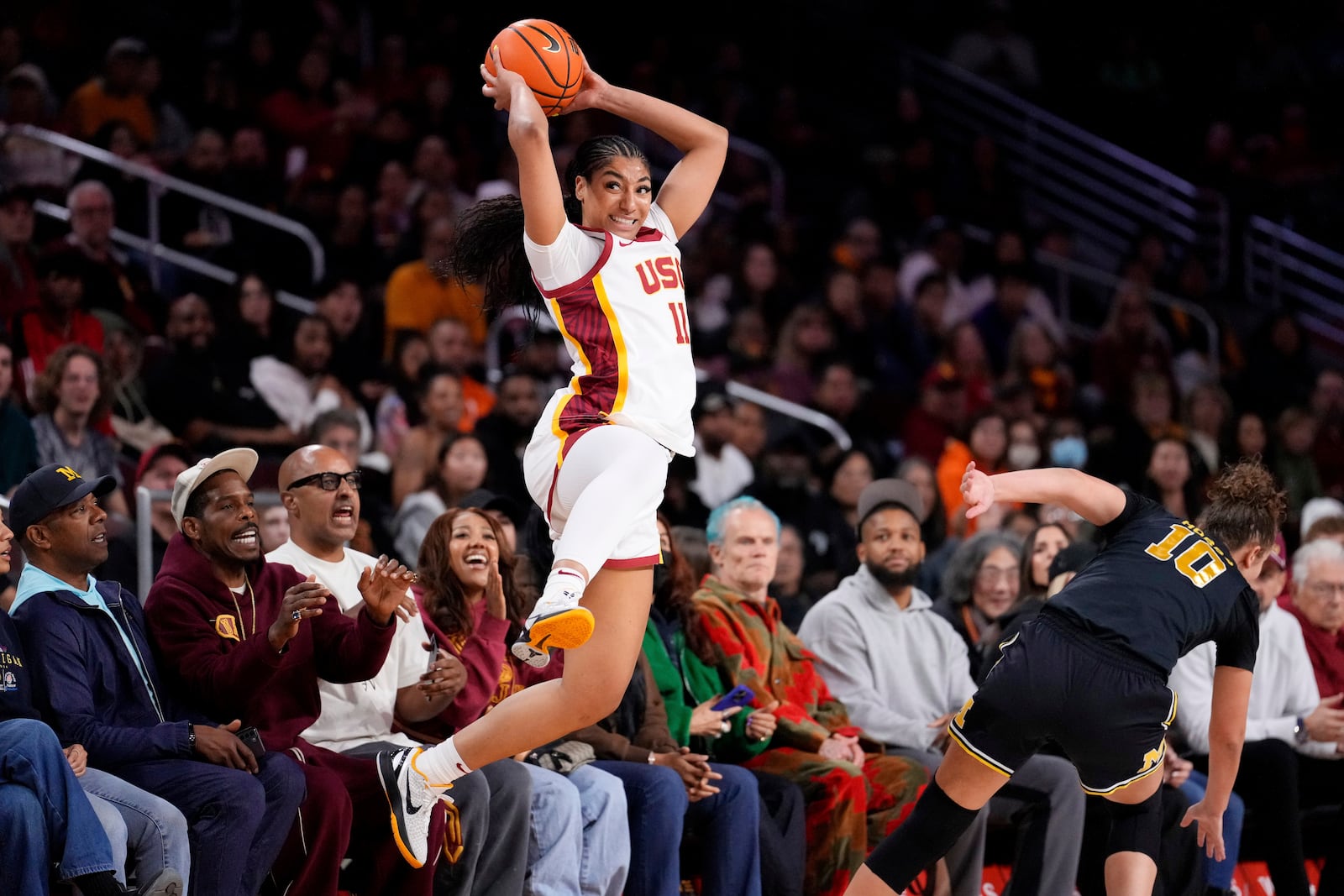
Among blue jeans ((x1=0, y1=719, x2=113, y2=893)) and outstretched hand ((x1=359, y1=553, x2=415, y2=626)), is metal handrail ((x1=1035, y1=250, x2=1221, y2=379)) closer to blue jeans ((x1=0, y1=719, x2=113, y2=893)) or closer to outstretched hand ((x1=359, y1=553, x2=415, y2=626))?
outstretched hand ((x1=359, y1=553, x2=415, y2=626))

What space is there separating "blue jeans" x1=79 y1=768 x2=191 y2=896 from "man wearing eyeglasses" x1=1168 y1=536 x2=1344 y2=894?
13.8 feet

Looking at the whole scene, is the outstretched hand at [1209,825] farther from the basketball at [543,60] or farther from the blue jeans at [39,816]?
the blue jeans at [39,816]

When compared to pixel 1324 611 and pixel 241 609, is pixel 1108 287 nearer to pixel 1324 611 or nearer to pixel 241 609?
pixel 1324 611

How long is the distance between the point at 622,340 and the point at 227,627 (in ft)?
5.70

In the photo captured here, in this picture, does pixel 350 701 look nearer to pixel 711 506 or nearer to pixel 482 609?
pixel 482 609

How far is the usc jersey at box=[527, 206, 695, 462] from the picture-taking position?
4.77 meters

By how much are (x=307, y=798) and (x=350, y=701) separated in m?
0.62

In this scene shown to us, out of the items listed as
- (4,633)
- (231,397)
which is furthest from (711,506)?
(4,633)

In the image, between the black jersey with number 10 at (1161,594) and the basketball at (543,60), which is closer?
the basketball at (543,60)

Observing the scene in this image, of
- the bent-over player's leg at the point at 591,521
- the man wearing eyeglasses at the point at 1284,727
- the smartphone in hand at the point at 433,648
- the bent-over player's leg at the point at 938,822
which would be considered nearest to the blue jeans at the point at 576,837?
the smartphone in hand at the point at 433,648

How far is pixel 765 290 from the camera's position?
39.7 ft

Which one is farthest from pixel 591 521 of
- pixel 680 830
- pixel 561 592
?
pixel 680 830

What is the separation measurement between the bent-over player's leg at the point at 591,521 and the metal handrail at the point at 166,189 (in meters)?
6.12

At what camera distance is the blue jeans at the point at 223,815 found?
501 cm
